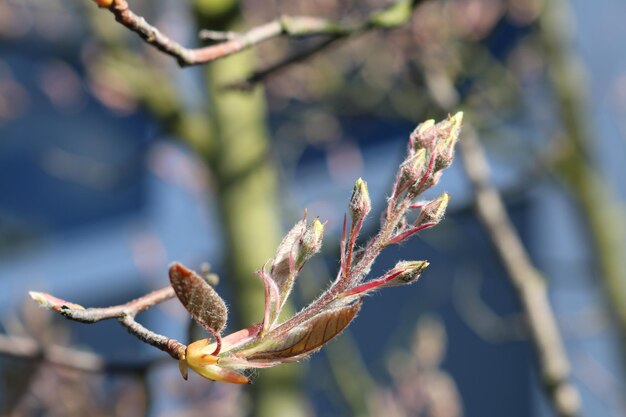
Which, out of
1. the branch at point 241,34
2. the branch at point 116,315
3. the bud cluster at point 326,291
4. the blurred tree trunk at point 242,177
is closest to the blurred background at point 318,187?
the blurred tree trunk at point 242,177

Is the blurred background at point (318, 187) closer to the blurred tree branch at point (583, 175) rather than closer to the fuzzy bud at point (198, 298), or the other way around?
the blurred tree branch at point (583, 175)

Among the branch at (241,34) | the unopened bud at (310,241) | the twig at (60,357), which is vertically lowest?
the unopened bud at (310,241)

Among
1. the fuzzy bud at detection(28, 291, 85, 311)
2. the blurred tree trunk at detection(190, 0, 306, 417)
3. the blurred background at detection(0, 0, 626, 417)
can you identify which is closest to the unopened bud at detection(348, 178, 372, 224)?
the fuzzy bud at detection(28, 291, 85, 311)

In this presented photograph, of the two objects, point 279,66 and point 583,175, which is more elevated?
point 583,175

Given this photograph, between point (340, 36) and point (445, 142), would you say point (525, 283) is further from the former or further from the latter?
point (445, 142)

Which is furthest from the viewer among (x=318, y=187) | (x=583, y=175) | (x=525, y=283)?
(x=318, y=187)

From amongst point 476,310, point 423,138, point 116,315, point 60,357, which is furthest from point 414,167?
point 476,310

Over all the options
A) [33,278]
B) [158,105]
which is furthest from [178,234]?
[158,105]

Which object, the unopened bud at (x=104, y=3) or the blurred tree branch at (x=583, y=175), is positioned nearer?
the unopened bud at (x=104, y=3)
